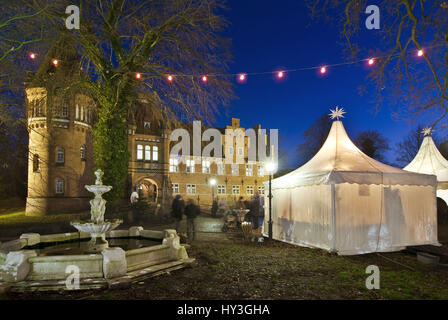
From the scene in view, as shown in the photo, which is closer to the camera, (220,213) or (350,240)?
(350,240)

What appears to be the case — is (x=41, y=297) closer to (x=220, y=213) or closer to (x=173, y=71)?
(x=173, y=71)

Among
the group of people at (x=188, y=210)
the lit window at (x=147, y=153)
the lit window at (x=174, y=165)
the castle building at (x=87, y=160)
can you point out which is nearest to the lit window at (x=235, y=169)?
the castle building at (x=87, y=160)

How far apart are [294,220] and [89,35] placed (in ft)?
35.8

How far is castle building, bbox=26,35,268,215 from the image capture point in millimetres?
14344

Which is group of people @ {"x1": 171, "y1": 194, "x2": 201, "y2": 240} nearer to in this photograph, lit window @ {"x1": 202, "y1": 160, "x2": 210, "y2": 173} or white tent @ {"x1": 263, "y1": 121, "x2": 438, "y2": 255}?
white tent @ {"x1": 263, "y1": 121, "x2": 438, "y2": 255}

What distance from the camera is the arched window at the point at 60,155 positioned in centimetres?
2406

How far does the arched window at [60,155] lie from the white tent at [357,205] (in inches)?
801

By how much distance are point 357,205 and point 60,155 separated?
75.6 feet

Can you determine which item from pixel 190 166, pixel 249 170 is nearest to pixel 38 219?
pixel 190 166

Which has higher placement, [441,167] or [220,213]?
[441,167]

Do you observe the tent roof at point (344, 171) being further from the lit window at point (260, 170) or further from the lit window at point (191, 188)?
the lit window at point (260, 170)

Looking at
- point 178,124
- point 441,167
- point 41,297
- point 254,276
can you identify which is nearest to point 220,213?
point 178,124

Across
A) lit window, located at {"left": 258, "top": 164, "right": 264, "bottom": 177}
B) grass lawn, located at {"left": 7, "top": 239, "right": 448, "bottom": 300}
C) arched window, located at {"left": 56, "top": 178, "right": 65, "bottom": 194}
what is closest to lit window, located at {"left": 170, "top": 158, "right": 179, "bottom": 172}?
lit window, located at {"left": 258, "top": 164, "right": 264, "bottom": 177}

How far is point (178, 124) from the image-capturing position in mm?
13344
